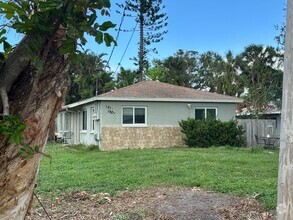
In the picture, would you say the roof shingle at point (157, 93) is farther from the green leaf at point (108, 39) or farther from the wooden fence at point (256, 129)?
the green leaf at point (108, 39)

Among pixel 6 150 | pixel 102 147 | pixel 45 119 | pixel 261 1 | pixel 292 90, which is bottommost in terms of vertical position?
pixel 102 147

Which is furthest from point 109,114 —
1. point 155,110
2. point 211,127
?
point 211,127

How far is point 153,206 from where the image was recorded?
6.03 meters

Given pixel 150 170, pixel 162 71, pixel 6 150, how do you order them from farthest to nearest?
1. pixel 162 71
2. pixel 150 170
3. pixel 6 150

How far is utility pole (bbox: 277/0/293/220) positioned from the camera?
2.81m

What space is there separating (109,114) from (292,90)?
17.2m

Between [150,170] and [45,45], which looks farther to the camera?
[150,170]

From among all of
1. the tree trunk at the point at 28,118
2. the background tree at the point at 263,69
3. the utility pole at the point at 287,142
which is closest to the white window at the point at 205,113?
the background tree at the point at 263,69

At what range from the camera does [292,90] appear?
9.12 feet

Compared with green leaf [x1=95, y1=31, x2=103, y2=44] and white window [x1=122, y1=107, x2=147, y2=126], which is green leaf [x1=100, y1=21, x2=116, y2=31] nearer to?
green leaf [x1=95, y1=31, x2=103, y2=44]

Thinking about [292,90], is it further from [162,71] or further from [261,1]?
[162,71]

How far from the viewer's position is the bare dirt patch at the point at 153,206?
→ 17.9ft

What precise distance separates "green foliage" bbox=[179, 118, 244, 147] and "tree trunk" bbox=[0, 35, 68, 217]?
18.1m

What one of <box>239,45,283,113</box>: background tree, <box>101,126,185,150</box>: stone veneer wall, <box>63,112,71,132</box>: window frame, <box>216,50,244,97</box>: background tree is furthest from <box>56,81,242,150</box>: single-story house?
<box>216,50,244,97</box>: background tree
